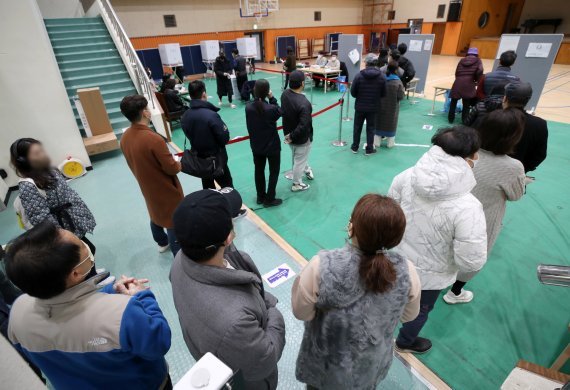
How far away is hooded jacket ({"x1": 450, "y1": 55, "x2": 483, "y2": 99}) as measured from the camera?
19.2 ft

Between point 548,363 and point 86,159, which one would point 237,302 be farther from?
point 86,159

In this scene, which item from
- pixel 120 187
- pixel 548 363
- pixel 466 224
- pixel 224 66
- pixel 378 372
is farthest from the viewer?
pixel 224 66

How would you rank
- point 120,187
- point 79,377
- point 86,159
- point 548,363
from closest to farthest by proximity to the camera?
point 79,377, point 548,363, point 120,187, point 86,159

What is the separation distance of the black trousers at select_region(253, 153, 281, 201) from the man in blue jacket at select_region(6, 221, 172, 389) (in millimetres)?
2838

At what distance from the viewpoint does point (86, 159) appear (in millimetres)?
5316

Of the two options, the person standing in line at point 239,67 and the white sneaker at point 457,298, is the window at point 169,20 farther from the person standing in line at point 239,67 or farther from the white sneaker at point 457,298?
the white sneaker at point 457,298

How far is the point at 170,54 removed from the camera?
1272 centimetres

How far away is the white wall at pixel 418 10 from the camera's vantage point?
17811mm

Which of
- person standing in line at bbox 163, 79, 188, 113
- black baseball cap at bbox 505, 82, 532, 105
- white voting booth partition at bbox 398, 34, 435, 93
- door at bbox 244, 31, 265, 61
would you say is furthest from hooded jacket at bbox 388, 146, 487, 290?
door at bbox 244, 31, 265, 61

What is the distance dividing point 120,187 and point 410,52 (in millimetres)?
8788

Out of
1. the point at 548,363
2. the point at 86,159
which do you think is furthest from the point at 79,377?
the point at 86,159

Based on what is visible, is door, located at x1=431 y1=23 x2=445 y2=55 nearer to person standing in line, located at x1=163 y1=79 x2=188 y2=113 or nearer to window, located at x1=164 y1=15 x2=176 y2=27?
window, located at x1=164 y1=15 x2=176 y2=27

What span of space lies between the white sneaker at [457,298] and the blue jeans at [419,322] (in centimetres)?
66

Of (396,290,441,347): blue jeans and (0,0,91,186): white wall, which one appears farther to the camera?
(0,0,91,186): white wall
